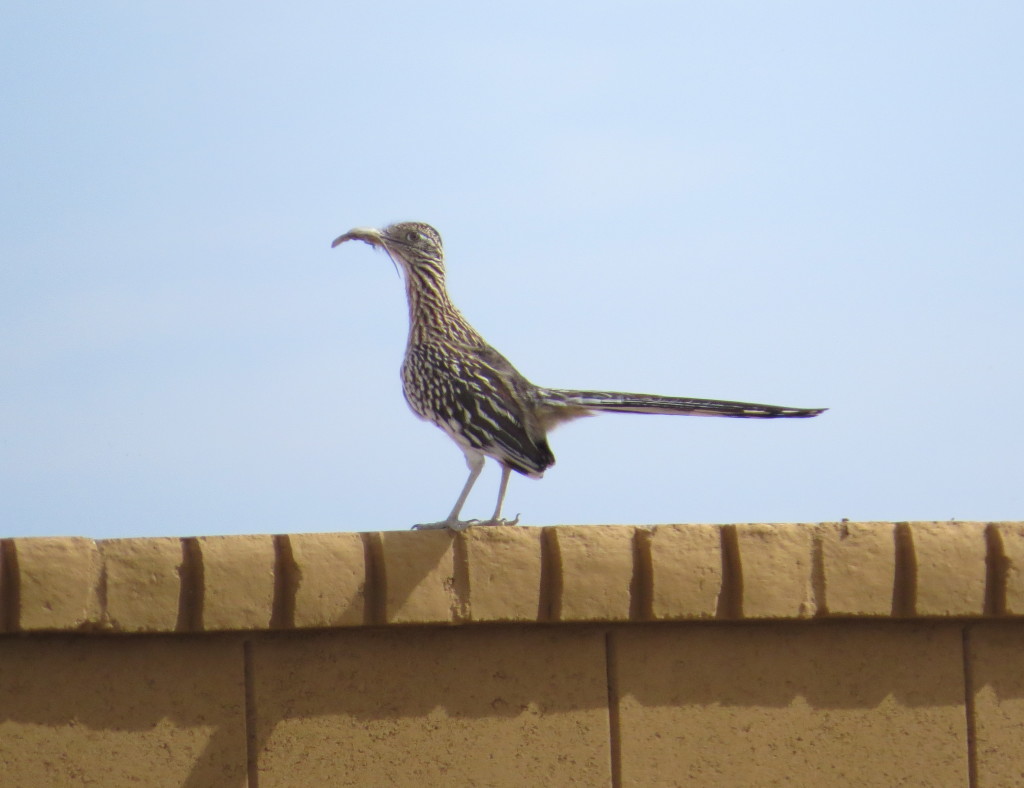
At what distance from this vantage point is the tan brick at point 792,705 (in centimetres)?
471

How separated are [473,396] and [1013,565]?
7.45 feet

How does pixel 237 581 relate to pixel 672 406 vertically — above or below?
below

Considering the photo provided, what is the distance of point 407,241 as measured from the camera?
21.8 feet

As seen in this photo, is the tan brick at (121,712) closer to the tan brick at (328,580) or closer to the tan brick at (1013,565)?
the tan brick at (328,580)

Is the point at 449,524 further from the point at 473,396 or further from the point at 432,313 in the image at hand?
the point at 432,313

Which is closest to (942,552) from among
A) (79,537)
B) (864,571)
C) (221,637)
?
(864,571)

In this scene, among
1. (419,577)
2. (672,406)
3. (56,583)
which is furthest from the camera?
(672,406)

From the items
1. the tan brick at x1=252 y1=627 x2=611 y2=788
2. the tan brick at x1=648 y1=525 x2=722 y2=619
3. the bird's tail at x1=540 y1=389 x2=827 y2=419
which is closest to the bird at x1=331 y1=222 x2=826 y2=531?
the bird's tail at x1=540 y1=389 x2=827 y2=419

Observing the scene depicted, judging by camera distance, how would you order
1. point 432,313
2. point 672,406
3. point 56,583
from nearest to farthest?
point 56,583
point 672,406
point 432,313

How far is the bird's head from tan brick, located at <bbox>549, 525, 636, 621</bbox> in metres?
2.32

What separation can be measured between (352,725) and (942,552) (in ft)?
7.34

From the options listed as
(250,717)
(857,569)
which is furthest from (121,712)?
(857,569)

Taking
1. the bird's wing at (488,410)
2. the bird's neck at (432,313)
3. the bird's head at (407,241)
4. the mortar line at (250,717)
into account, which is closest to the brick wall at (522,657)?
the mortar line at (250,717)

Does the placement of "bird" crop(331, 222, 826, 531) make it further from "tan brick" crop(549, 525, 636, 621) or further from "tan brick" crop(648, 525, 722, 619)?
"tan brick" crop(648, 525, 722, 619)
